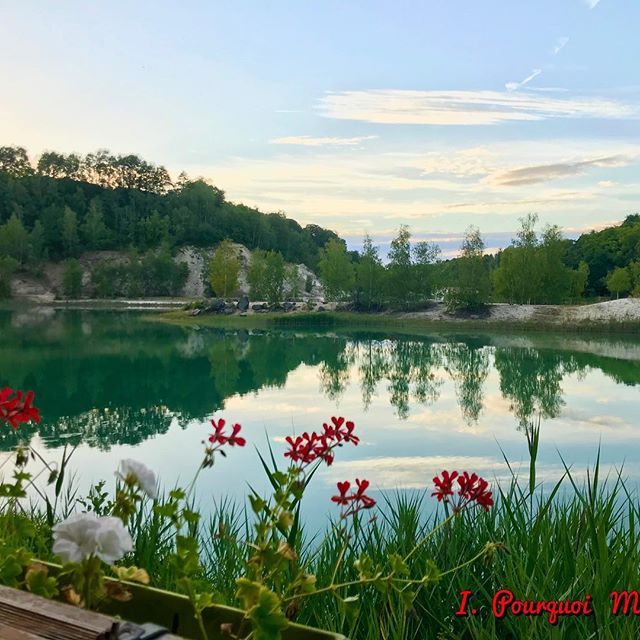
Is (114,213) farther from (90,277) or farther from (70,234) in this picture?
(90,277)

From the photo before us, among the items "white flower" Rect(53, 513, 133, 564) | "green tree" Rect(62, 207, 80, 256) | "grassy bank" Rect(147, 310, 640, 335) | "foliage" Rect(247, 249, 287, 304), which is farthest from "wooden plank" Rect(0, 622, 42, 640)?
"green tree" Rect(62, 207, 80, 256)

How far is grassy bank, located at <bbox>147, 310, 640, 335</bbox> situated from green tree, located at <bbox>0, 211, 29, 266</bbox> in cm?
4120

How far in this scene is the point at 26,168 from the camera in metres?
98.2

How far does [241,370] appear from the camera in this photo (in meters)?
20.2

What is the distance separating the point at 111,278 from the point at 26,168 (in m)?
34.8

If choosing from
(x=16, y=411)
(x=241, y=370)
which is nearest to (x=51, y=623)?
(x=16, y=411)

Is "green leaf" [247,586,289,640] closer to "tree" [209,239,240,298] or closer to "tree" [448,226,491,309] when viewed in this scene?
"tree" [448,226,491,309]

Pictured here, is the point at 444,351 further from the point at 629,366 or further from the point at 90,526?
the point at 90,526

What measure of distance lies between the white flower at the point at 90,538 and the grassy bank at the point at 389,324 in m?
33.9

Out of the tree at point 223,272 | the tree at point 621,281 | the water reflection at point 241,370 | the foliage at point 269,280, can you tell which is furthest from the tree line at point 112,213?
the water reflection at point 241,370

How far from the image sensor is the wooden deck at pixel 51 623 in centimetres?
119

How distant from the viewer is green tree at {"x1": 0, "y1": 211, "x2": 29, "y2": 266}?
77.9 metres

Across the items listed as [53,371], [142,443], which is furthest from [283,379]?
[142,443]

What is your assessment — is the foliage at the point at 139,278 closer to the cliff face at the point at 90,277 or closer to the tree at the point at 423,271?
the cliff face at the point at 90,277
